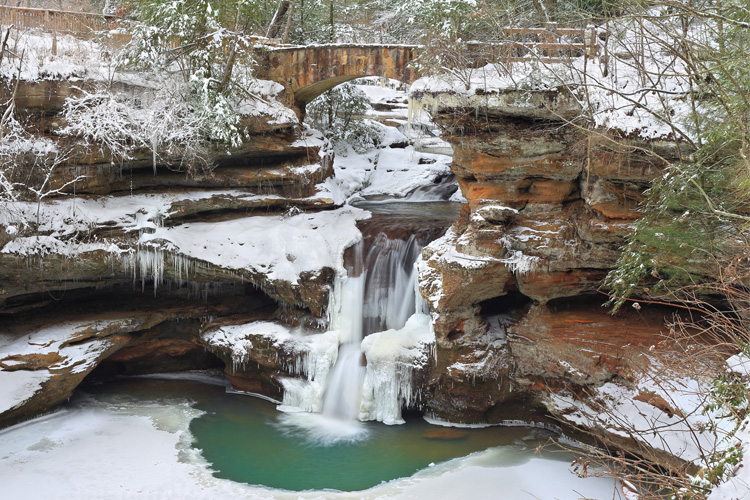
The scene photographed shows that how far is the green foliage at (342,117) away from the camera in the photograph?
20.0 meters

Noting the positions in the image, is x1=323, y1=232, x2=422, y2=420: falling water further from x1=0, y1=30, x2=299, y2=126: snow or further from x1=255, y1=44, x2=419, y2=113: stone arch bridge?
x1=0, y1=30, x2=299, y2=126: snow

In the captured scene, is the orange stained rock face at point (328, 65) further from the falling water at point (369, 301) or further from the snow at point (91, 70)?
the falling water at point (369, 301)

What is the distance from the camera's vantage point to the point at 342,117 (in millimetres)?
20719

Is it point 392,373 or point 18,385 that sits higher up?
point 392,373

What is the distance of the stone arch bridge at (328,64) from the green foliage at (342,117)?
5326 mm

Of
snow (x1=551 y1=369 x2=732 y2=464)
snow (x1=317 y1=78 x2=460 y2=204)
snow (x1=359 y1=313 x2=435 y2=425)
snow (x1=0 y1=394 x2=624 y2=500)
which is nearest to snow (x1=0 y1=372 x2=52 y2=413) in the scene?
snow (x1=0 y1=394 x2=624 y2=500)

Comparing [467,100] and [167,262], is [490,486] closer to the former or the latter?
[467,100]

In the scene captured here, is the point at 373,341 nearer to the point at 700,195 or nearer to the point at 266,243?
the point at 266,243

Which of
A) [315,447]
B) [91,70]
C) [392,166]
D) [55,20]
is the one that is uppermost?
[55,20]

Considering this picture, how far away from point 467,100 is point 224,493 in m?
7.37

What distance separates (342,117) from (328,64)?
742 centimetres

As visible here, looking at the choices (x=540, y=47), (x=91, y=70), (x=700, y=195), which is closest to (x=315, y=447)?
(x=700, y=195)

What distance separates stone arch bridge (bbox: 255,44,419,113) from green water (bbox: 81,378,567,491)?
7.11m

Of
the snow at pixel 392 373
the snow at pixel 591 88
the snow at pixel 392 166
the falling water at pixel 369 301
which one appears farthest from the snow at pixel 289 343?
the snow at pixel 392 166
